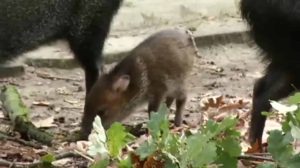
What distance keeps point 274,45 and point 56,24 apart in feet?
6.37

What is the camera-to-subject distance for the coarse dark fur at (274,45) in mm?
4018

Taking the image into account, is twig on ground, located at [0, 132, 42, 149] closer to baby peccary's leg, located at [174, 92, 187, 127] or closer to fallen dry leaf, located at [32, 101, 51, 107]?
baby peccary's leg, located at [174, 92, 187, 127]

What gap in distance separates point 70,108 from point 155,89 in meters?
1.04

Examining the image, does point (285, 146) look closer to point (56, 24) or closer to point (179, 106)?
point (179, 106)

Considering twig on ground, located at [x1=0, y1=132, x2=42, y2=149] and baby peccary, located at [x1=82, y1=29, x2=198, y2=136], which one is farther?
baby peccary, located at [x1=82, y1=29, x2=198, y2=136]

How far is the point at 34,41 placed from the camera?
226 inches

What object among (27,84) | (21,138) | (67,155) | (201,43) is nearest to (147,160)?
(67,155)

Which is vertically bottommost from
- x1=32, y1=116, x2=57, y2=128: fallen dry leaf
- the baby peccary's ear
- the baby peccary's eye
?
x1=32, y1=116, x2=57, y2=128: fallen dry leaf

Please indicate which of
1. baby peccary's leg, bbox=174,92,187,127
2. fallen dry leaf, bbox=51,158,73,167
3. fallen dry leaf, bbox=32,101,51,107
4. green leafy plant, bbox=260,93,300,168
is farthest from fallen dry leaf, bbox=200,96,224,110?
green leafy plant, bbox=260,93,300,168

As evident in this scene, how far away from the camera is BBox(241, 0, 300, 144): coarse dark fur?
4018 millimetres

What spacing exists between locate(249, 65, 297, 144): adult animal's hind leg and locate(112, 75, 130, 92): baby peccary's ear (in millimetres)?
811

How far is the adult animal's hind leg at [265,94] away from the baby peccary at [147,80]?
31.3 inches

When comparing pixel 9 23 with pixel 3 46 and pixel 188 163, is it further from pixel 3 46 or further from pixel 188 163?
A: pixel 188 163

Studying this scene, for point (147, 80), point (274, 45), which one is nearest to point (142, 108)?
point (147, 80)
